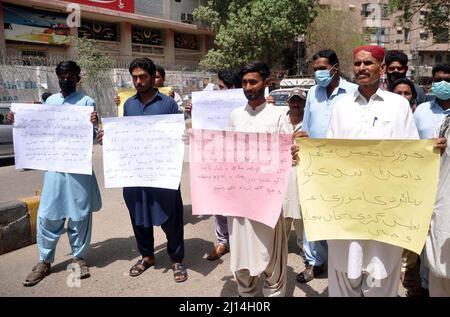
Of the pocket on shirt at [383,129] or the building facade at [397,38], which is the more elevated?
the building facade at [397,38]

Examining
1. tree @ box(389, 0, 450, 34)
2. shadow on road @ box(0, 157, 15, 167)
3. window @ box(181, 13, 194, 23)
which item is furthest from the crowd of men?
window @ box(181, 13, 194, 23)

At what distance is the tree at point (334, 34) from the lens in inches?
1164

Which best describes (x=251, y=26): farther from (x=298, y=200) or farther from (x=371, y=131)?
(x=371, y=131)

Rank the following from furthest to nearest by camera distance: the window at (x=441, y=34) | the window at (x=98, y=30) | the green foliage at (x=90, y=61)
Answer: the window at (x=98, y=30) → the window at (x=441, y=34) → the green foliage at (x=90, y=61)

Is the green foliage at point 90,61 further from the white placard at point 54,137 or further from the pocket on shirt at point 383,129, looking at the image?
the pocket on shirt at point 383,129

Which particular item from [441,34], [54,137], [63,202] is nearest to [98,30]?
[441,34]

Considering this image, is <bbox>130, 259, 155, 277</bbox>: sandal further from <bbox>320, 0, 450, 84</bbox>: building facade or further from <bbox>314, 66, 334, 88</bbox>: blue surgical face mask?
<bbox>320, 0, 450, 84</bbox>: building facade

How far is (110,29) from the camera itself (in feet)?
76.6

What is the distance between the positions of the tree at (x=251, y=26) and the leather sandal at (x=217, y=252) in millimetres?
20161

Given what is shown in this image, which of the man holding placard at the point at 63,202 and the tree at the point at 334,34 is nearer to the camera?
the man holding placard at the point at 63,202

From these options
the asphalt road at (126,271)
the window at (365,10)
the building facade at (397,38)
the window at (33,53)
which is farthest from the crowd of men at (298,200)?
the window at (365,10)

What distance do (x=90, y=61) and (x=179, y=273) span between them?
15315mm

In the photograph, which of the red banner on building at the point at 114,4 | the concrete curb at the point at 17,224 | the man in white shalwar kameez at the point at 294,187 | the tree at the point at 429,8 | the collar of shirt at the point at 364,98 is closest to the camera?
the collar of shirt at the point at 364,98

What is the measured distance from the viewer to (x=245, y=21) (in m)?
22.5
